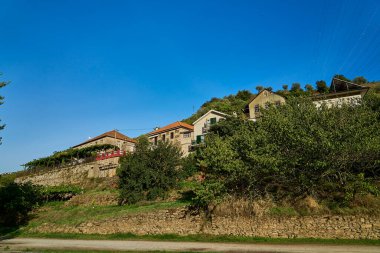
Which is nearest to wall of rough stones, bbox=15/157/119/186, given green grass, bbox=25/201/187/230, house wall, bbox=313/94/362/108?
green grass, bbox=25/201/187/230

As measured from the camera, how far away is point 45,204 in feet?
135

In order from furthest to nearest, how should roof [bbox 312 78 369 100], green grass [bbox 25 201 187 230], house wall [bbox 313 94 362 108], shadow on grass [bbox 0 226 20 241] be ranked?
roof [bbox 312 78 369 100]
house wall [bbox 313 94 362 108]
shadow on grass [bbox 0 226 20 241]
green grass [bbox 25 201 187 230]

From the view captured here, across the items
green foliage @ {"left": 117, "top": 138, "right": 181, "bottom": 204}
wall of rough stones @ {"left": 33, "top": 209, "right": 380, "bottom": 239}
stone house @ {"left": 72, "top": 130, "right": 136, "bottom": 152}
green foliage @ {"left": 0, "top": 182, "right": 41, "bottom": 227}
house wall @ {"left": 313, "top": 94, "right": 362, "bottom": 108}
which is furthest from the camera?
stone house @ {"left": 72, "top": 130, "right": 136, "bottom": 152}

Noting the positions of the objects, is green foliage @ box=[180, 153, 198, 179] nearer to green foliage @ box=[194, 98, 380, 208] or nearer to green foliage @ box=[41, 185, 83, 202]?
green foliage @ box=[194, 98, 380, 208]

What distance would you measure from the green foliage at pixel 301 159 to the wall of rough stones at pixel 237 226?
1.65 m

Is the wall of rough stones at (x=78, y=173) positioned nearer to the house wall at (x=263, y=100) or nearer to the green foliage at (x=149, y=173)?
the green foliage at (x=149, y=173)

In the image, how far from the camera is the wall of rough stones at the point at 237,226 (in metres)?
16.3

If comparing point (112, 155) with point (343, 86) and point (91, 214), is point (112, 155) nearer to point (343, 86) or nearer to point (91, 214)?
point (91, 214)

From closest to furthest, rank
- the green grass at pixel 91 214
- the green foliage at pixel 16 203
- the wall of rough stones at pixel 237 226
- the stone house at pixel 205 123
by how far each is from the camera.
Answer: the wall of rough stones at pixel 237 226 → the green grass at pixel 91 214 → the green foliage at pixel 16 203 → the stone house at pixel 205 123

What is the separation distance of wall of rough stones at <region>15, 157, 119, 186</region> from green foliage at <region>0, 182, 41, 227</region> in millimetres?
15110

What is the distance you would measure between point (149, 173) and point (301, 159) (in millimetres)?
16966

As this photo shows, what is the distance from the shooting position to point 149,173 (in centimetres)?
3067

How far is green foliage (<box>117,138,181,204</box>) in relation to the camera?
3017cm

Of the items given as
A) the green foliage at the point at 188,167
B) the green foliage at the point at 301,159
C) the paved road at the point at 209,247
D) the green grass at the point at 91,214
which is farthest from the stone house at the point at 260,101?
the paved road at the point at 209,247
